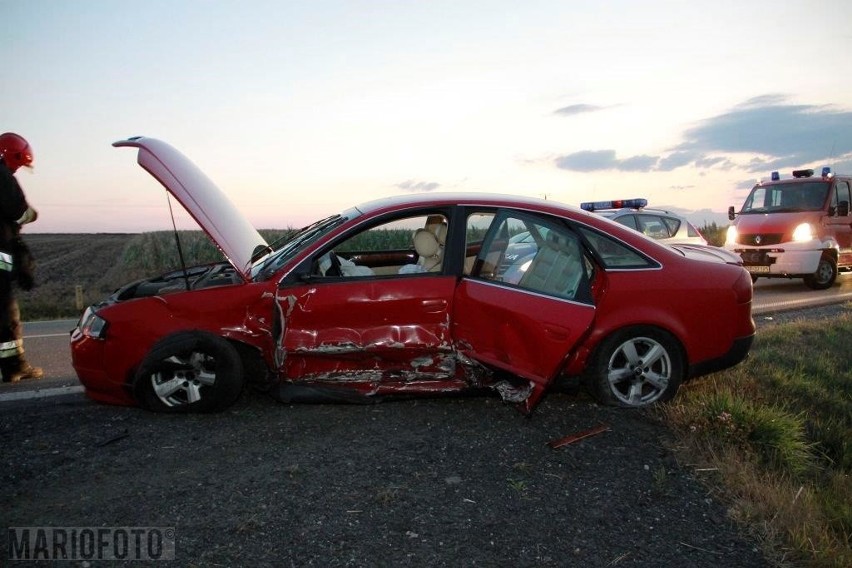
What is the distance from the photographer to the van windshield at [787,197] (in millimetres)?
13648

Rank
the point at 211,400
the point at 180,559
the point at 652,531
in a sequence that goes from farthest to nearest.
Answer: the point at 211,400 < the point at 652,531 < the point at 180,559

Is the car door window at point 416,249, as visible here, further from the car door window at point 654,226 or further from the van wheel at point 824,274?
the van wheel at point 824,274

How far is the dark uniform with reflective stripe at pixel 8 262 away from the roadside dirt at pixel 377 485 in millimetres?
1812

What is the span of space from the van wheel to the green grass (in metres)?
7.27

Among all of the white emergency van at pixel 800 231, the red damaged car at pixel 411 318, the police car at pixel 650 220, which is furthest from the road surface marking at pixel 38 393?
the white emergency van at pixel 800 231

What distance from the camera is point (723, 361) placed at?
5066 mm

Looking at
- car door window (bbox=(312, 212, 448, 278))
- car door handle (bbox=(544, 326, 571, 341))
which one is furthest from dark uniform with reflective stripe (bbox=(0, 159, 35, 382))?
car door handle (bbox=(544, 326, 571, 341))

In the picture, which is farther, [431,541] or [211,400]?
[211,400]

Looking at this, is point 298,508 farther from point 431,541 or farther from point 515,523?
point 515,523

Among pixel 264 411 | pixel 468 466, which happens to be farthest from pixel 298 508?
pixel 264 411

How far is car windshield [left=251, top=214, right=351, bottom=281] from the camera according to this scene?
499 centimetres

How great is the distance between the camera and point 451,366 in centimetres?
486

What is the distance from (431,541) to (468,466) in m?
0.81

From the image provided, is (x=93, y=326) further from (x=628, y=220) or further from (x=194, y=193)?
(x=628, y=220)
